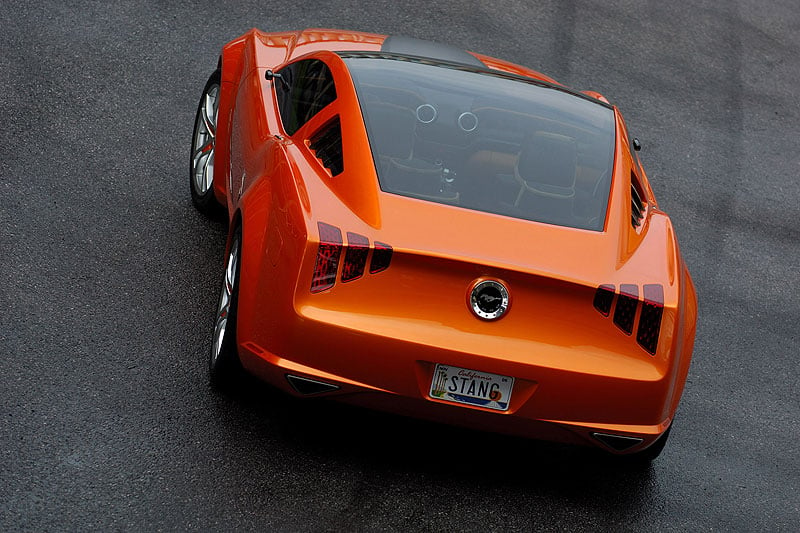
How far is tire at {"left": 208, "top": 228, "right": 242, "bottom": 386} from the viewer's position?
15.1 ft

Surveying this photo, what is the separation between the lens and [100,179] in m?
6.68

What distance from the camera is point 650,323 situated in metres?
4.22

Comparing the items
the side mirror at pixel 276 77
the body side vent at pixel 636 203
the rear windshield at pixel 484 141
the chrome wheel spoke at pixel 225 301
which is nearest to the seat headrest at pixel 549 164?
the rear windshield at pixel 484 141

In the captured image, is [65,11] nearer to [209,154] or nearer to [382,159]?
[209,154]

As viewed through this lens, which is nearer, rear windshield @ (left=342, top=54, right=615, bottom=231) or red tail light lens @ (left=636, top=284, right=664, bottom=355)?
red tail light lens @ (left=636, top=284, right=664, bottom=355)

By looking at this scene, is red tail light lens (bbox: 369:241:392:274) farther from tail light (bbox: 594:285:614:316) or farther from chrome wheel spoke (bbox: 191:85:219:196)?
chrome wheel spoke (bbox: 191:85:219:196)

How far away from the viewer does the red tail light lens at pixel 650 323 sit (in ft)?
13.8

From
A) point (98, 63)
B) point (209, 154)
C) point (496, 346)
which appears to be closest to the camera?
point (496, 346)

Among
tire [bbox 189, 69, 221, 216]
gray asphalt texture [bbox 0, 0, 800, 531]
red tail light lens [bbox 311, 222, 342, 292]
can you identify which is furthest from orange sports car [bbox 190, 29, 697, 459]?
tire [bbox 189, 69, 221, 216]

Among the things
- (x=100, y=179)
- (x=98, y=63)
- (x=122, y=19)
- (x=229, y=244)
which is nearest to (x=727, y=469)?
(x=229, y=244)

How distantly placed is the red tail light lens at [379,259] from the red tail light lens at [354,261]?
31mm

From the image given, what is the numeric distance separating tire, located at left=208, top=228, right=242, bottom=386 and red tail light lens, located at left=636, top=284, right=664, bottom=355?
162 centimetres

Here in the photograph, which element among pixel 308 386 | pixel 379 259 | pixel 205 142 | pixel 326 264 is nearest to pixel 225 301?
pixel 308 386

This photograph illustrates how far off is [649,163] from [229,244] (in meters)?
4.73
